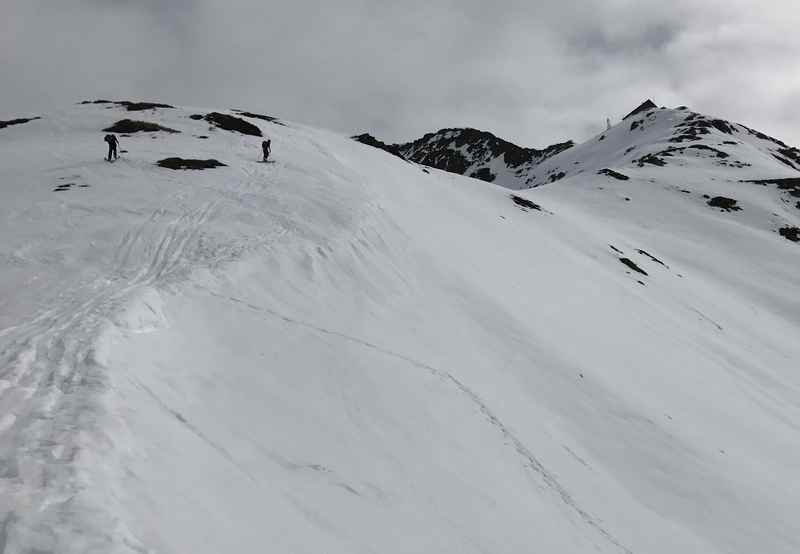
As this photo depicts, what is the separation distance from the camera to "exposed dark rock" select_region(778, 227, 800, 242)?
2167 inches

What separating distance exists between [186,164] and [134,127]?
11306 millimetres

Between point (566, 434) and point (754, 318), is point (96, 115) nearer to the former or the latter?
point (566, 434)

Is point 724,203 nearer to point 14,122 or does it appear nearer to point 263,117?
point 263,117

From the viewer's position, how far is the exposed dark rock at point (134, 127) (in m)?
33.2

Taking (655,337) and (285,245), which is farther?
(655,337)

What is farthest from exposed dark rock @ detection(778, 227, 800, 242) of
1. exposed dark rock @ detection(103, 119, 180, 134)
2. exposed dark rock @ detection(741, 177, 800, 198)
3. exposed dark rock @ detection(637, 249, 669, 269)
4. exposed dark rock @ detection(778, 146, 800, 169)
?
exposed dark rock @ detection(103, 119, 180, 134)

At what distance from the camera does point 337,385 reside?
33.4 feet

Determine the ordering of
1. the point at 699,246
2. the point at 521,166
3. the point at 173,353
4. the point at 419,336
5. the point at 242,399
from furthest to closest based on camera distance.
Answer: the point at 521,166
the point at 699,246
the point at 419,336
the point at 173,353
the point at 242,399

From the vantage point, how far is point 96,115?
37469 millimetres

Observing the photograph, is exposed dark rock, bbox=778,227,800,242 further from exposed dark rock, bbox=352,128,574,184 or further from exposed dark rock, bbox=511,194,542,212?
exposed dark rock, bbox=352,128,574,184

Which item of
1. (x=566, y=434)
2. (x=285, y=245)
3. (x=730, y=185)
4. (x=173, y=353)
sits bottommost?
(x=566, y=434)

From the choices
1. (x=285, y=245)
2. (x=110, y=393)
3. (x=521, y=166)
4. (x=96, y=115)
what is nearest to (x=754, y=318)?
(x=285, y=245)

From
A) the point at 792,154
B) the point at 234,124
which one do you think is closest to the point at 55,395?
the point at 234,124

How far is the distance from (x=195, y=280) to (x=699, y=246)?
5069 cm
